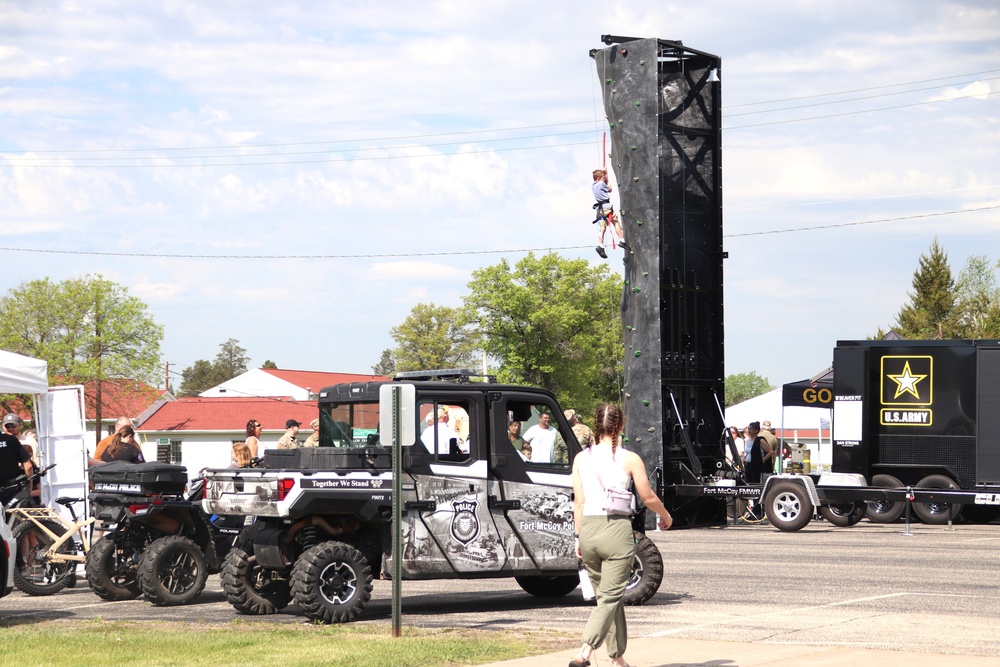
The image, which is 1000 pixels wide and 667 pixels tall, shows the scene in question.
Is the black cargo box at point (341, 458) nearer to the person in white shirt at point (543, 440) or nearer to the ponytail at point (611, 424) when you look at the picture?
the person in white shirt at point (543, 440)

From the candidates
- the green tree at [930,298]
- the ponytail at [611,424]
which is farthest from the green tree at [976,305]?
the ponytail at [611,424]

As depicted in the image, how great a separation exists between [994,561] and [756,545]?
3.88m

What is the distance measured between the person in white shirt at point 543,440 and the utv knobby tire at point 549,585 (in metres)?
1.37

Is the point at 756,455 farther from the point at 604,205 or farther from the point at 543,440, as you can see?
the point at 543,440

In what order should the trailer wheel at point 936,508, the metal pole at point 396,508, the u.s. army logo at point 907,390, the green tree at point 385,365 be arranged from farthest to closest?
the green tree at point 385,365 < the u.s. army logo at point 907,390 < the trailer wheel at point 936,508 < the metal pole at point 396,508

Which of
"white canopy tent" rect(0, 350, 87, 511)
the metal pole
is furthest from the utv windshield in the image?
"white canopy tent" rect(0, 350, 87, 511)

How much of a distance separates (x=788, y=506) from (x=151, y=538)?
12.3 m

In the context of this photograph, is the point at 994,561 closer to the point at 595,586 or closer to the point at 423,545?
the point at 423,545

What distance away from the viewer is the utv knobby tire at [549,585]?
538 inches

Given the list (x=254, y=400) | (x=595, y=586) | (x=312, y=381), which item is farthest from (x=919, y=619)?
(x=312, y=381)

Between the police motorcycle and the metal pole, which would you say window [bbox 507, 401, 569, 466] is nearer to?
the metal pole

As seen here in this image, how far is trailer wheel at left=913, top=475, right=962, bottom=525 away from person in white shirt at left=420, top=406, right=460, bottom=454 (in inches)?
565

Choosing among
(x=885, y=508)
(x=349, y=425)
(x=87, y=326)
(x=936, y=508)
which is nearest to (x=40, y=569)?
(x=349, y=425)

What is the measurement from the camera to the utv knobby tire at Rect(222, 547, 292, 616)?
1252cm
